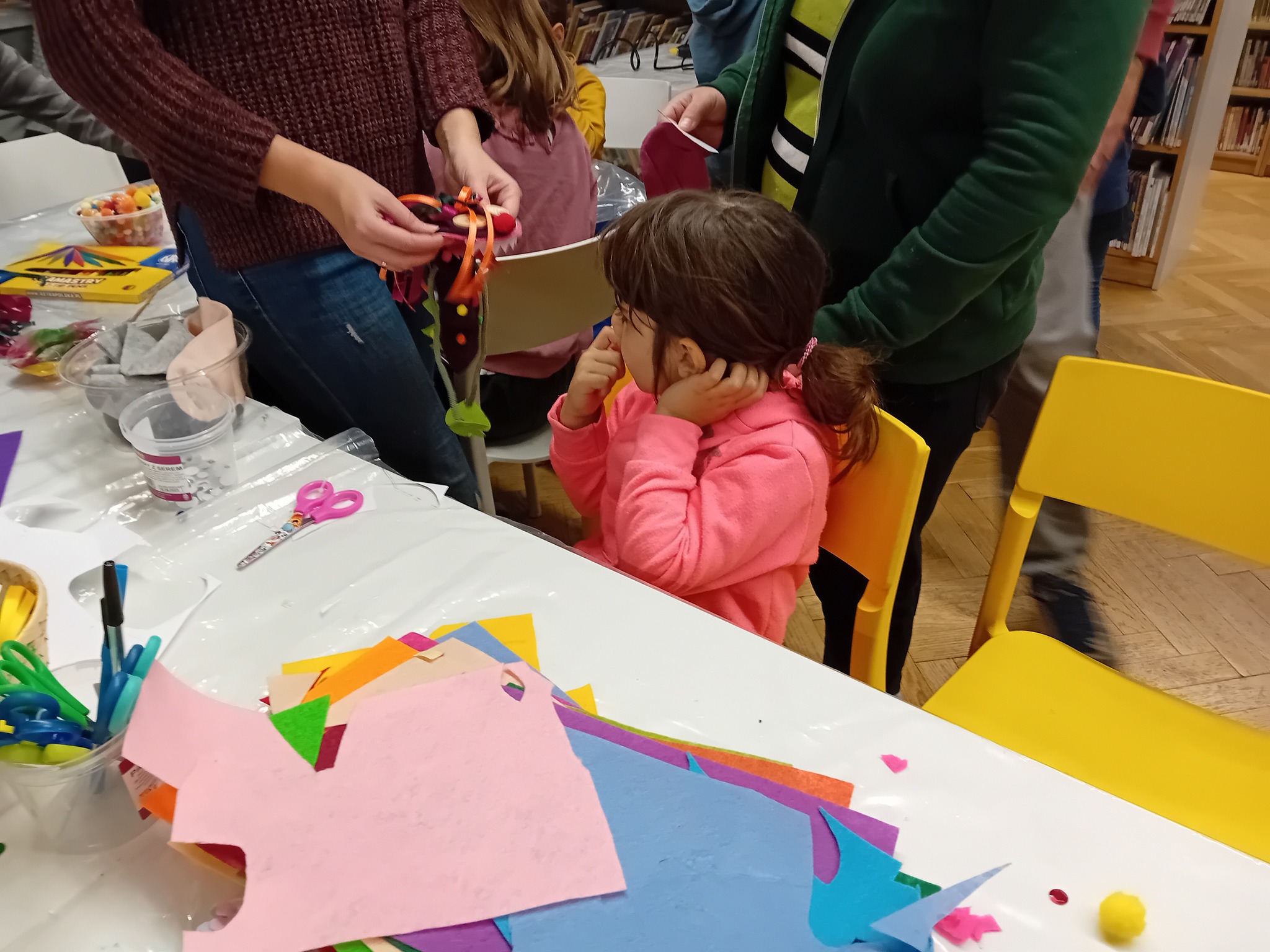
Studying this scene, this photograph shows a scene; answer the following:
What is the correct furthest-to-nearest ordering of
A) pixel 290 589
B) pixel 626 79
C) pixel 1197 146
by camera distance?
pixel 1197 146
pixel 626 79
pixel 290 589

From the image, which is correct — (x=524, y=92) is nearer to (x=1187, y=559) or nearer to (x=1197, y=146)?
(x=1187, y=559)

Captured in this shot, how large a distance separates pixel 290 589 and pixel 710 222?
0.54 meters

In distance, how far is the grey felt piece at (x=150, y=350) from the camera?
958mm

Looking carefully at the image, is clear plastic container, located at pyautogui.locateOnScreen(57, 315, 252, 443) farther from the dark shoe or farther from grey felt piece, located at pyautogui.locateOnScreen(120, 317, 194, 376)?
the dark shoe

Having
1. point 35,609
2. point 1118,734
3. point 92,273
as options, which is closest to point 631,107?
point 92,273

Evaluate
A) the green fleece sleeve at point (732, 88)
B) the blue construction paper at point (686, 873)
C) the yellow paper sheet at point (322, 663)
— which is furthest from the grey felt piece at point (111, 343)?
the green fleece sleeve at point (732, 88)

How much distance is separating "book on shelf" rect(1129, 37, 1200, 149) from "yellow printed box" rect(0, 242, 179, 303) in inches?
111

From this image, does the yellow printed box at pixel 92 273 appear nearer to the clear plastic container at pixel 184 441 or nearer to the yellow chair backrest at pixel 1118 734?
the clear plastic container at pixel 184 441

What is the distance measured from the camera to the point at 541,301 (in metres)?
1.35

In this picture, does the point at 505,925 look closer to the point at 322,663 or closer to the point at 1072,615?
the point at 322,663

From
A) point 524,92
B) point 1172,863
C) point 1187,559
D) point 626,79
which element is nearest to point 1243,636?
point 1187,559

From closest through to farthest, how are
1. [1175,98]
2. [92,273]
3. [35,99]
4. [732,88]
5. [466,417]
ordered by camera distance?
[466,417] → [732,88] → [92,273] → [35,99] → [1175,98]

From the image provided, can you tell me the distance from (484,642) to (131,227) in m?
1.27

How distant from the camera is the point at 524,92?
58.4 inches
